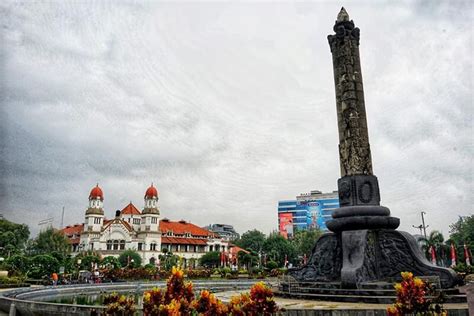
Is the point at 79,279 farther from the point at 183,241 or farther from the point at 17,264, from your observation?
the point at 183,241

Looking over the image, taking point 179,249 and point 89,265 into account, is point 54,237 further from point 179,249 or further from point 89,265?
point 179,249

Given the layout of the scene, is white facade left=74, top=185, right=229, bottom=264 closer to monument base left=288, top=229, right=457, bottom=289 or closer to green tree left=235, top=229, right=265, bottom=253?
green tree left=235, top=229, right=265, bottom=253

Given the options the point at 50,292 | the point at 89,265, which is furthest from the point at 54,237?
the point at 50,292

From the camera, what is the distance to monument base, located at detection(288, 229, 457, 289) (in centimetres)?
959

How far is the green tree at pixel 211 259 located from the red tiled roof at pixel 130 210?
20.3 m

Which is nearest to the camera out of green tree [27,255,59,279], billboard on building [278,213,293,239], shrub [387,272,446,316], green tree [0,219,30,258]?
shrub [387,272,446,316]

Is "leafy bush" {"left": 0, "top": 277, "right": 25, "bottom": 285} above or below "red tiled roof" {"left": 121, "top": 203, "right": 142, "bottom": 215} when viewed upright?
below

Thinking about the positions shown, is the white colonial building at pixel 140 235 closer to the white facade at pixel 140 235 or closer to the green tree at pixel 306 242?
the white facade at pixel 140 235

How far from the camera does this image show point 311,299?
942 cm

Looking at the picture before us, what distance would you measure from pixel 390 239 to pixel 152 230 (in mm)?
63925

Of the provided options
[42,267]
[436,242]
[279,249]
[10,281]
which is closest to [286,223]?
[279,249]

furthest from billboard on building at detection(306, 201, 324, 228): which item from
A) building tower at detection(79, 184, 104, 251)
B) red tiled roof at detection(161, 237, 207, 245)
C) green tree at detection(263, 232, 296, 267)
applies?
building tower at detection(79, 184, 104, 251)

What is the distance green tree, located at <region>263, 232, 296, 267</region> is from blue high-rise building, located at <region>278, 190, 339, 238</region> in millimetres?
29828

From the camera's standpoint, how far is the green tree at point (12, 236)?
180ft
